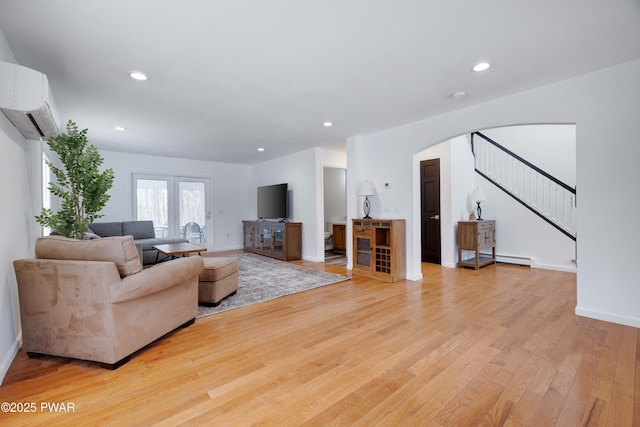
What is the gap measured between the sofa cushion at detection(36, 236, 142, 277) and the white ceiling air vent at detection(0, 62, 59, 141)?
0.92 m

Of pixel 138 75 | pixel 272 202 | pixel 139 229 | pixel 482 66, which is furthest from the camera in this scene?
pixel 272 202

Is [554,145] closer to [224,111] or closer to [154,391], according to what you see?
[224,111]

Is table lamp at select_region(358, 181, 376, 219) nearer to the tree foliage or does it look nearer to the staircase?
the staircase

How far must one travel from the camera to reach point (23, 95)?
1.97 metres

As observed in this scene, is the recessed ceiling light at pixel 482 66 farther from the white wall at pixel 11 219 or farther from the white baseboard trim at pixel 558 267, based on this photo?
the white baseboard trim at pixel 558 267

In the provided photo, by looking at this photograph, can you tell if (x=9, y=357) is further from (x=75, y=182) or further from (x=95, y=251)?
(x=75, y=182)

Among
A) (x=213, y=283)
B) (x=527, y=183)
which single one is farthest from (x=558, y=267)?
(x=213, y=283)

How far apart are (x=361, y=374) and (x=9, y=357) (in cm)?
251

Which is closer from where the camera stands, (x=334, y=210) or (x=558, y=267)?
(x=558, y=267)

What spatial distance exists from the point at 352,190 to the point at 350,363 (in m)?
3.43

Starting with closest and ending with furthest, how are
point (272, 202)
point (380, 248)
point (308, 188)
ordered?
point (380, 248) → point (308, 188) → point (272, 202)

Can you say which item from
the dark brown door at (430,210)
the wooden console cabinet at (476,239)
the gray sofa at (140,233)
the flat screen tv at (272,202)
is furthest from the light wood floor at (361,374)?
the flat screen tv at (272,202)

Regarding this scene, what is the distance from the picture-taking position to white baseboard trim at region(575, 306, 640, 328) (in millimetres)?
2549

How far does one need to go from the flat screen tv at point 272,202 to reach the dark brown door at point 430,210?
306 cm
